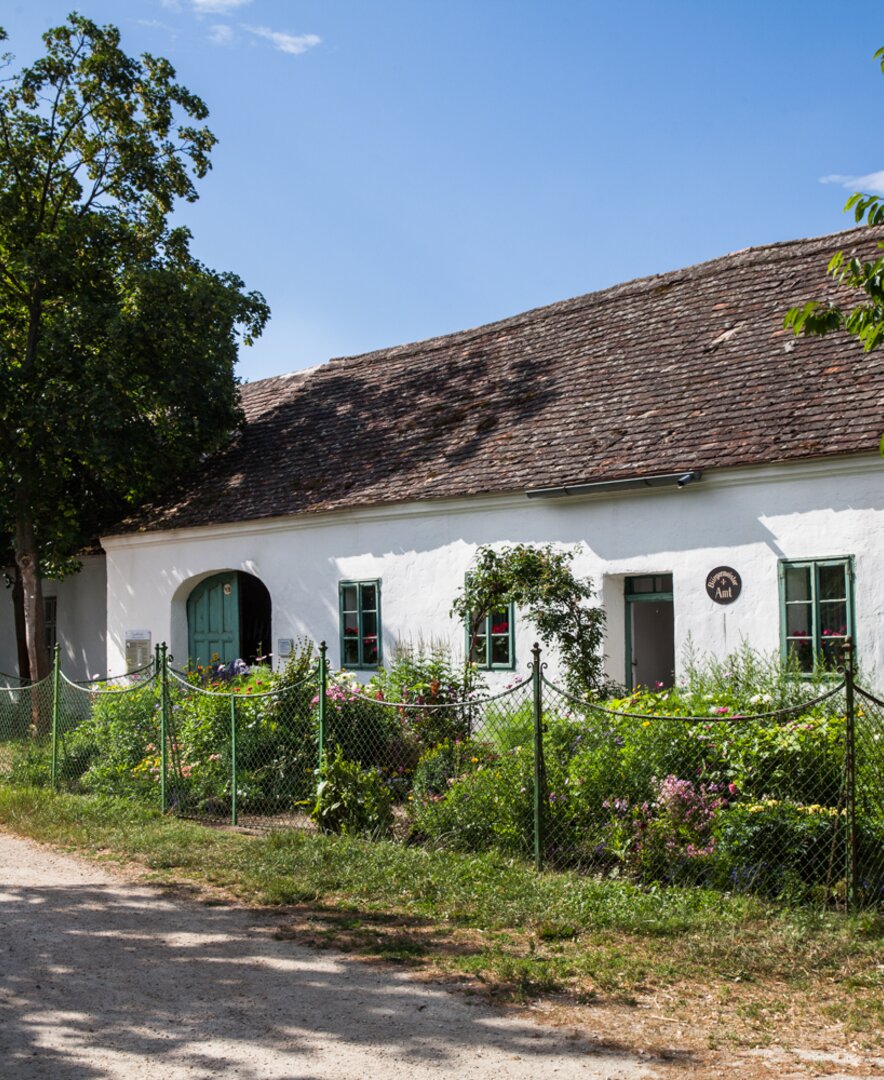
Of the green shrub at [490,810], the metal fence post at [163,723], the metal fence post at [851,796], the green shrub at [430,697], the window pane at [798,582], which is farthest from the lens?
the metal fence post at [163,723]

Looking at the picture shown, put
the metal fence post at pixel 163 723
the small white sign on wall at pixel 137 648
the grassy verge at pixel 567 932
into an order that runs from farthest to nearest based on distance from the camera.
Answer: the small white sign on wall at pixel 137 648 < the metal fence post at pixel 163 723 < the grassy verge at pixel 567 932

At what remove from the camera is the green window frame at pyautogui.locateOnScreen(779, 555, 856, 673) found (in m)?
11.0

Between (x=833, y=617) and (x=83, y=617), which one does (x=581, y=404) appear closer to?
(x=833, y=617)

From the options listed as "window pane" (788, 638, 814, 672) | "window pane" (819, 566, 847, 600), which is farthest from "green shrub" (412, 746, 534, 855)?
"window pane" (819, 566, 847, 600)

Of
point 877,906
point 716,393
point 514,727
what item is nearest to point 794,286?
point 716,393

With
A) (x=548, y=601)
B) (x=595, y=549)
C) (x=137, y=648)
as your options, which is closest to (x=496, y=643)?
(x=595, y=549)

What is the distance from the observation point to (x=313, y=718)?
11383 mm

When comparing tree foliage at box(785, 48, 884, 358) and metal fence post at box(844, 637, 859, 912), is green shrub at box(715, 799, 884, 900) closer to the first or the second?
metal fence post at box(844, 637, 859, 912)

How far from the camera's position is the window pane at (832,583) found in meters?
11.1

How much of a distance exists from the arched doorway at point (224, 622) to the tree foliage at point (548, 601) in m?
6.01

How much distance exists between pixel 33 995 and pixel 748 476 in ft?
26.8

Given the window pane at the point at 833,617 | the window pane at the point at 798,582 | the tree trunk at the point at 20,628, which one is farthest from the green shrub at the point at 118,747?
the tree trunk at the point at 20,628

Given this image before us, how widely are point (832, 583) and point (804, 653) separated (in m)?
0.73

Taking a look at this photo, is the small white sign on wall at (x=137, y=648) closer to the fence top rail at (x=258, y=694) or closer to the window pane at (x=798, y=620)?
the fence top rail at (x=258, y=694)
